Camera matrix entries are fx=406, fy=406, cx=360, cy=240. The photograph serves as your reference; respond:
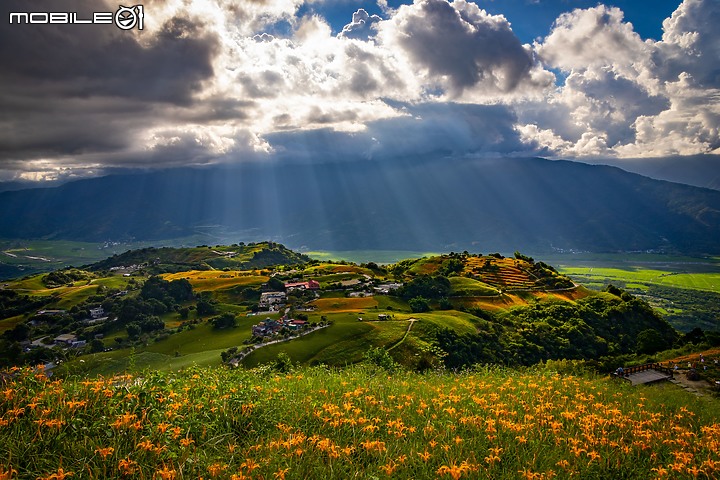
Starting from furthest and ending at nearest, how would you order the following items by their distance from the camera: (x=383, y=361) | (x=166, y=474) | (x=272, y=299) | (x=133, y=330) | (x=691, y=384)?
1. (x=272, y=299)
2. (x=133, y=330)
3. (x=691, y=384)
4. (x=383, y=361)
5. (x=166, y=474)

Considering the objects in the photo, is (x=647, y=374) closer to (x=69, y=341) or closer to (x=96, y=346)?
(x=96, y=346)

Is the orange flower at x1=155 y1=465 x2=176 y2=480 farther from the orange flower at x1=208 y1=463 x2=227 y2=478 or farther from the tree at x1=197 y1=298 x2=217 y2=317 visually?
the tree at x1=197 y1=298 x2=217 y2=317

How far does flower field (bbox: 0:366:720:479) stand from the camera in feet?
19.4

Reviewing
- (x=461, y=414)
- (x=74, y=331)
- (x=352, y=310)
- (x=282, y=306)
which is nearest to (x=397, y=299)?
(x=352, y=310)

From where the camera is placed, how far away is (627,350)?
8894 cm

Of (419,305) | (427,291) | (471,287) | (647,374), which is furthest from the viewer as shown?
(471,287)

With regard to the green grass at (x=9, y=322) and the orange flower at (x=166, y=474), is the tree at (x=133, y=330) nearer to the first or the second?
the green grass at (x=9, y=322)

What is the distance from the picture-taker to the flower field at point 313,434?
592 centimetres

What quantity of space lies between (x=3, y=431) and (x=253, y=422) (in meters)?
3.86

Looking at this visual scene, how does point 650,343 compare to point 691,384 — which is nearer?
point 691,384

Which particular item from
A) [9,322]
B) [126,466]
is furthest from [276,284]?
[126,466]

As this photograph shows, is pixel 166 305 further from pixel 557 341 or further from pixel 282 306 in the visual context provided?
pixel 557 341

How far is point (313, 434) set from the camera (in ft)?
23.1

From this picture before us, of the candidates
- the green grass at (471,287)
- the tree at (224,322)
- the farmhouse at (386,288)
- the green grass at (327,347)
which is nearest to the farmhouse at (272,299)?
the tree at (224,322)
